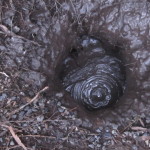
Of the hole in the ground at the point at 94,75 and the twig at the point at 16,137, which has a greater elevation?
the hole in the ground at the point at 94,75

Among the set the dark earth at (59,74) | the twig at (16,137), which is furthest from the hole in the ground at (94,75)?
the twig at (16,137)

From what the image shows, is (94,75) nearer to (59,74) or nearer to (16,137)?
(59,74)

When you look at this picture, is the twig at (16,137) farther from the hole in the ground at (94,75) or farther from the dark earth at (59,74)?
the hole in the ground at (94,75)

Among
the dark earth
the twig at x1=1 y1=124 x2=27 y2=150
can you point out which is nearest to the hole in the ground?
the dark earth

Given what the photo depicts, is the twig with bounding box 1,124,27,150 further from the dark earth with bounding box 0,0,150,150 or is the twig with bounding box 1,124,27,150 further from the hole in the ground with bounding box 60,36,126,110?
the hole in the ground with bounding box 60,36,126,110

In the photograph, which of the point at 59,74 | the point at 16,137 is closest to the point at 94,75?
the point at 59,74

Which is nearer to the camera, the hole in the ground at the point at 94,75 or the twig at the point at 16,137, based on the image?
the twig at the point at 16,137

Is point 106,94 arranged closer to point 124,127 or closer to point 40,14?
point 124,127
